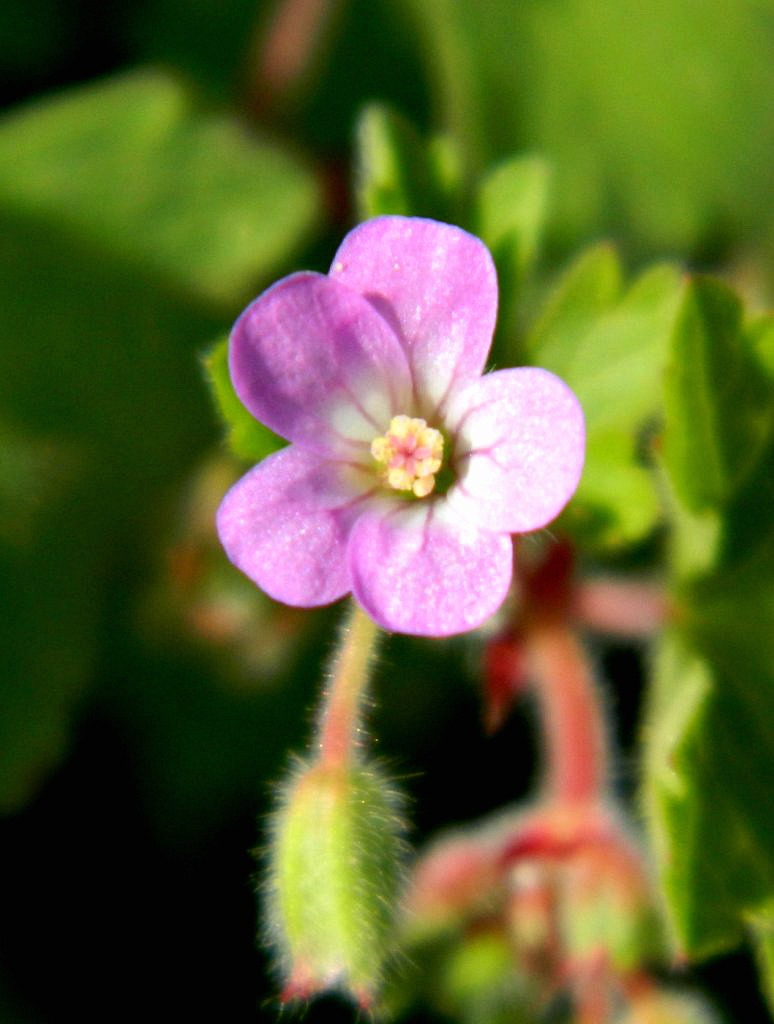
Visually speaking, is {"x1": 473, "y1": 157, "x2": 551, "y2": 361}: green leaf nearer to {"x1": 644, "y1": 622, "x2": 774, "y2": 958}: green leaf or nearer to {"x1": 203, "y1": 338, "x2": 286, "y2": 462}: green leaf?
{"x1": 203, "y1": 338, "x2": 286, "y2": 462}: green leaf

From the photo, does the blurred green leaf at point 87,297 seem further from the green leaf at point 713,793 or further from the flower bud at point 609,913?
the green leaf at point 713,793

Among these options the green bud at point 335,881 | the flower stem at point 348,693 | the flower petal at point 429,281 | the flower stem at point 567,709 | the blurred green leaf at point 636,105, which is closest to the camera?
the flower petal at point 429,281

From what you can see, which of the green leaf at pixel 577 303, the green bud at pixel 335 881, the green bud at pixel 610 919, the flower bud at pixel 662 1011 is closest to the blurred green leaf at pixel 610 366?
the green leaf at pixel 577 303

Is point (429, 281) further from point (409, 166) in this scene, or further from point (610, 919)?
point (610, 919)

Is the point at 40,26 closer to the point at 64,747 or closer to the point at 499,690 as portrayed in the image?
the point at 64,747

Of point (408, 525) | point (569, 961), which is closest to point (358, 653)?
point (408, 525)

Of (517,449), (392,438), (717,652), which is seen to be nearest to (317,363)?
(392,438)
